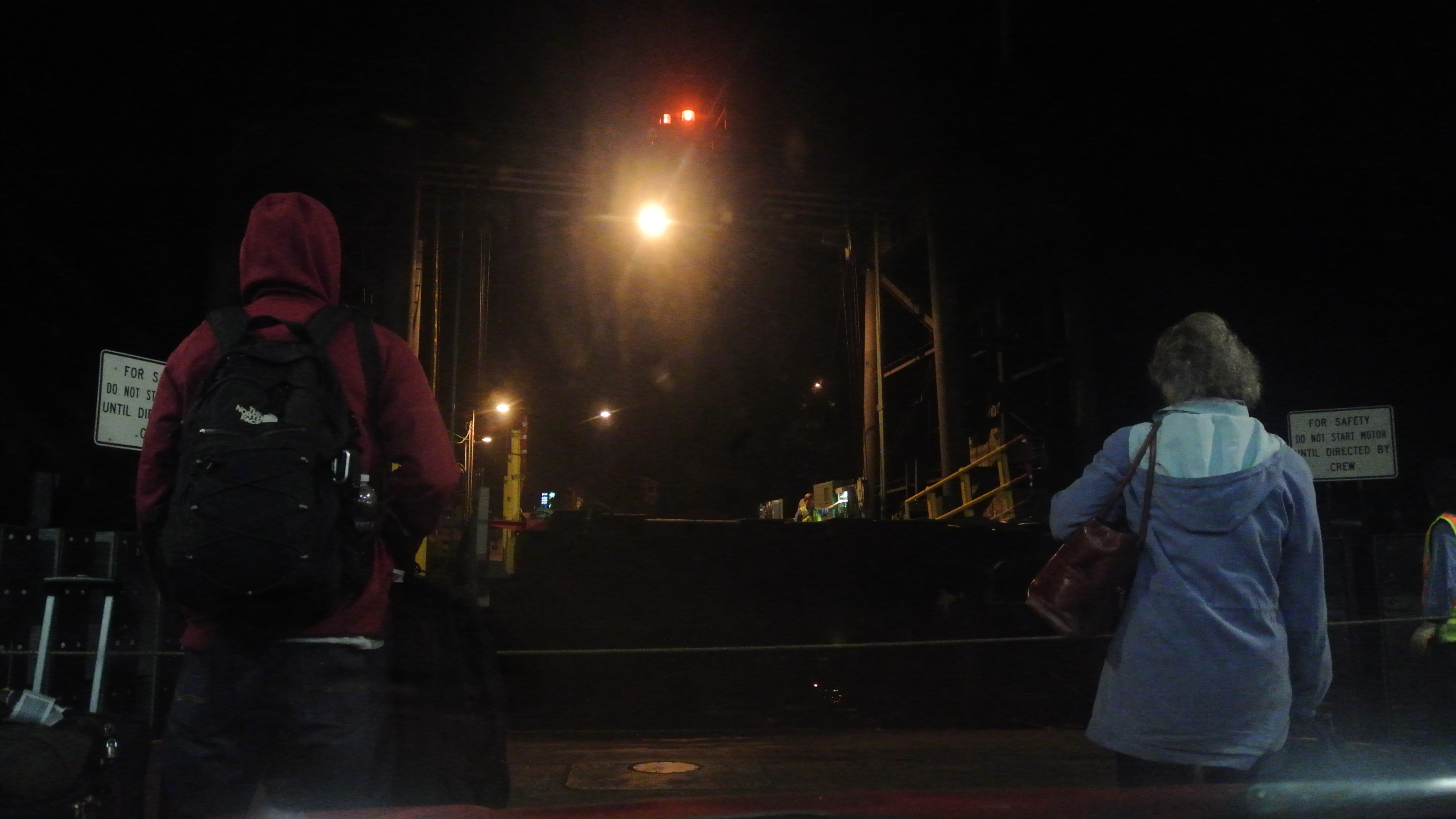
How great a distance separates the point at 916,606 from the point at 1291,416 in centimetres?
361

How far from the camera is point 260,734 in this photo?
2.05m

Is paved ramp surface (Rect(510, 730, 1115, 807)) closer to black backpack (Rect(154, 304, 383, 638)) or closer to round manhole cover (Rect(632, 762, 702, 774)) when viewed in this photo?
round manhole cover (Rect(632, 762, 702, 774))

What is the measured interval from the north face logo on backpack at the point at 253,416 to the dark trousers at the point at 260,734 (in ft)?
1.39

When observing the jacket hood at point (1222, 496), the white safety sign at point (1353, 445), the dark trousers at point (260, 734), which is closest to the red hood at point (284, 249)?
the dark trousers at point (260, 734)

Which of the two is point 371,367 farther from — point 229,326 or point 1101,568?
point 1101,568

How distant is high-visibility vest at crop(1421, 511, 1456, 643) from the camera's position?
530cm

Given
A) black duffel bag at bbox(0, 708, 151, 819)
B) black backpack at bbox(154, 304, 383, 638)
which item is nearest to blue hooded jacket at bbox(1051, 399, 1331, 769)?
black backpack at bbox(154, 304, 383, 638)

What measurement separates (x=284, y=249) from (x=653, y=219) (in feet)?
38.8

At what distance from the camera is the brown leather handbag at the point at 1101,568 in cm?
257

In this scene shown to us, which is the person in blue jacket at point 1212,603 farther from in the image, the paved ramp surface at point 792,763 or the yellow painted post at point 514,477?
the yellow painted post at point 514,477

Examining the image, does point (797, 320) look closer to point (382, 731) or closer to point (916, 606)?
point (916, 606)

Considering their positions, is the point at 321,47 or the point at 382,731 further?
the point at 321,47

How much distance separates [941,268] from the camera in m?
14.0

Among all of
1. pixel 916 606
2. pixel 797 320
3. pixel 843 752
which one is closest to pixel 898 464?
pixel 797 320
